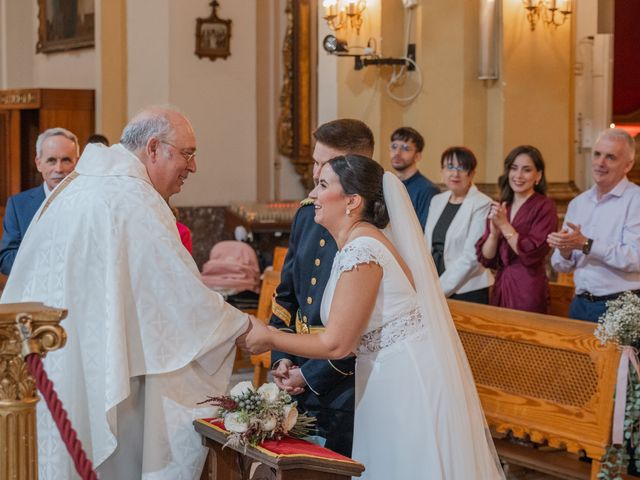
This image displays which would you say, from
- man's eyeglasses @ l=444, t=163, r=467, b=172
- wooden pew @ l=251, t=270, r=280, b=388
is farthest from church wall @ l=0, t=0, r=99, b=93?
man's eyeglasses @ l=444, t=163, r=467, b=172

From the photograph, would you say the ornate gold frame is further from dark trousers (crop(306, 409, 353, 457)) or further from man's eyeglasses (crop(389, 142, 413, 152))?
dark trousers (crop(306, 409, 353, 457))

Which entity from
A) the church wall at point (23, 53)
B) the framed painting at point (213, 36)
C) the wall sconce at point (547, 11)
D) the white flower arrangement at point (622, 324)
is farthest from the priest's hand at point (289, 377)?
the church wall at point (23, 53)

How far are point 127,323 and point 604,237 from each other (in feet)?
9.78

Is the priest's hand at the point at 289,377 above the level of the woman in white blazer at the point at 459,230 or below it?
below

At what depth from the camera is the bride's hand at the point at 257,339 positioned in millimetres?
3557

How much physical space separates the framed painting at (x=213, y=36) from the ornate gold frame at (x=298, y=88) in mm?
905

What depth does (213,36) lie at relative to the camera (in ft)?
39.1

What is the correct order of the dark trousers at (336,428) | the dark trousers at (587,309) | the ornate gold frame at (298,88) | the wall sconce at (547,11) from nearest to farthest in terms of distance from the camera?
1. the dark trousers at (336,428)
2. the dark trousers at (587,309)
3. the wall sconce at (547,11)
4. the ornate gold frame at (298,88)

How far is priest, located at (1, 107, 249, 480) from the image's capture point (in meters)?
3.44

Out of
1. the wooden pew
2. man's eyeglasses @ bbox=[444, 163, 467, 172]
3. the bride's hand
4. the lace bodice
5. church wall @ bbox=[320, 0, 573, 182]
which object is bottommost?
the wooden pew

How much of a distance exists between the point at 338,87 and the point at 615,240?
15.8 ft

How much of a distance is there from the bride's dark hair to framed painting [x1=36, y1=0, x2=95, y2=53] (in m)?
10.2

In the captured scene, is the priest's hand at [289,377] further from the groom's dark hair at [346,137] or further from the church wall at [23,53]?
the church wall at [23,53]

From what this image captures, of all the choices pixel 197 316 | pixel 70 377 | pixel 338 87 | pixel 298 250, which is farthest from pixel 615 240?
pixel 338 87
